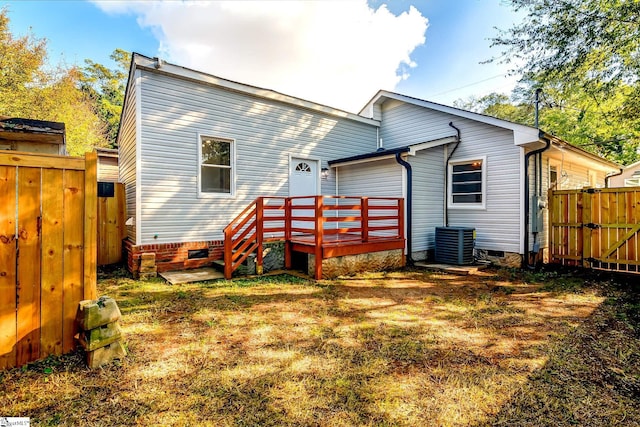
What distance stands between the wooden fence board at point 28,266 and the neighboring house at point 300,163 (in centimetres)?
392

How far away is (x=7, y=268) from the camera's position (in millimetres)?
2500

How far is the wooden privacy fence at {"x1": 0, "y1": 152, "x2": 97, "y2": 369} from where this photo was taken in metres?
2.50

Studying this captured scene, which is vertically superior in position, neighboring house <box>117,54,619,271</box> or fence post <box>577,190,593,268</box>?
neighboring house <box>117,54,619,271</box>

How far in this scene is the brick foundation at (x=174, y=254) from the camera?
6.31 metres

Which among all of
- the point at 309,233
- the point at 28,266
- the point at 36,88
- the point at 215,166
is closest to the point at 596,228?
the point at 309,233

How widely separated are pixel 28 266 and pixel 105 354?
3.28ft

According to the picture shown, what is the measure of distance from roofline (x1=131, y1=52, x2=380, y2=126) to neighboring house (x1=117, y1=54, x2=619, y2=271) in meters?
0.02

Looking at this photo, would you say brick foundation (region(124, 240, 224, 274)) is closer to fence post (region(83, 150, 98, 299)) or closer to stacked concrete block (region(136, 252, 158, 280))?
stacked concrete block (region(136, 252, 158, 280))

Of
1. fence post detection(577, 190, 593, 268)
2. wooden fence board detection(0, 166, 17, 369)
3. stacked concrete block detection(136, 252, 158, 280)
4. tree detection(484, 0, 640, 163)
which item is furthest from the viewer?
tree detection(484, 0, 640, 163)

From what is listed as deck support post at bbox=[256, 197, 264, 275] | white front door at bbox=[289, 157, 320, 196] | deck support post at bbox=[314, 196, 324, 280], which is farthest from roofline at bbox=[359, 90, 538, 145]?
deck support post at bbox=[256, 197, 264, 275]

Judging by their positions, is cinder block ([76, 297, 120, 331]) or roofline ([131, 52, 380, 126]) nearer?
cinder block ([76, 297, 120, 331])

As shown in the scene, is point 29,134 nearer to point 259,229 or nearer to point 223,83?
point 223,83

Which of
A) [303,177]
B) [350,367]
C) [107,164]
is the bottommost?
[350,367]

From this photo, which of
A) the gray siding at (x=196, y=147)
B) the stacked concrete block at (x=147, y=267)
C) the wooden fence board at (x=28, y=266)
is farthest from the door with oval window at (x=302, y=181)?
the wooden fence board at (x=28, y=266)
